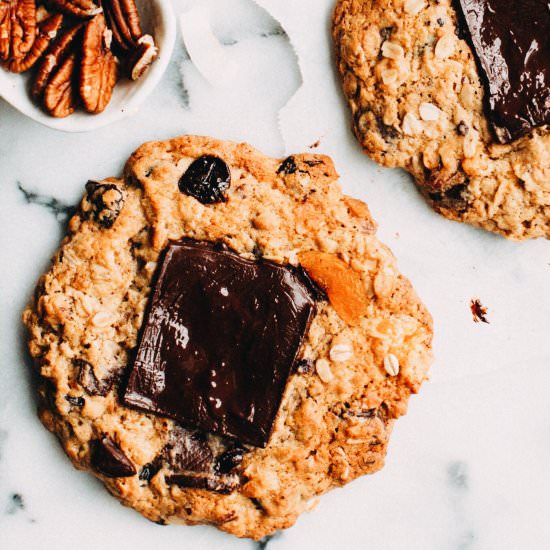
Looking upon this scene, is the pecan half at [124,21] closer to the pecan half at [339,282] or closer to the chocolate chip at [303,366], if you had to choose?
the pecan half at [339,282]

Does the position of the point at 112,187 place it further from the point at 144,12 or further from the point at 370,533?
the point at 370,533

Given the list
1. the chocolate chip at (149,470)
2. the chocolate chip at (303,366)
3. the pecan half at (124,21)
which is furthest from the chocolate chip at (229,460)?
the pecan half at (124,21)

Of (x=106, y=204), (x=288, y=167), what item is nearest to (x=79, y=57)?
(x=106, y=204)

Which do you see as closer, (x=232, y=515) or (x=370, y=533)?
(x=232, y=515)

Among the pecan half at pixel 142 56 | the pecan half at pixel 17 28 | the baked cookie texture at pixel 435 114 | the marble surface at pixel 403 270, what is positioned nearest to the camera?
the pecan half at pixel 17 28

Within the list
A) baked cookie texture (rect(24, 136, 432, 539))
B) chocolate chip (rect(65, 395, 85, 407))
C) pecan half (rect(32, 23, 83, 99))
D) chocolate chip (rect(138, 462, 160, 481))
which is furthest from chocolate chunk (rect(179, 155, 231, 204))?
chocolate chip (rect(138, 462, 160, 481))

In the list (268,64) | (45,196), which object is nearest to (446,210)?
(268,64)

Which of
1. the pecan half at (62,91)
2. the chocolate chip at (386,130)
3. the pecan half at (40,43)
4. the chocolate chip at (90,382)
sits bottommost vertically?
the chocolate chip at (90,382)
